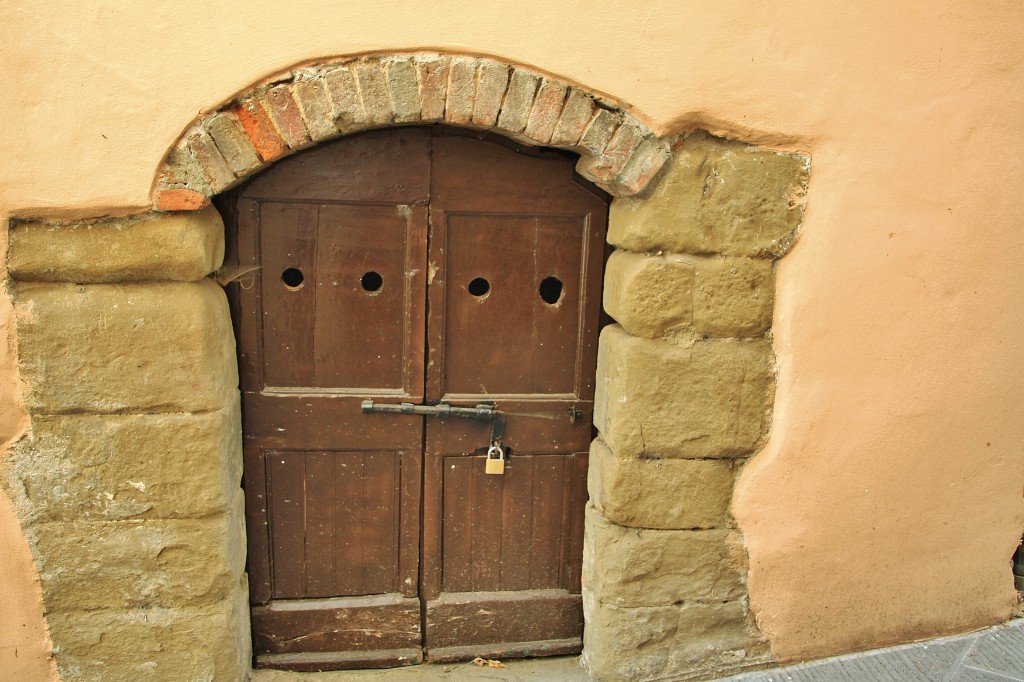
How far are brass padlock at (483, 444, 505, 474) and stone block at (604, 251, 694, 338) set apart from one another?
66 cm

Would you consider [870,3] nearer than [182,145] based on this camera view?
No

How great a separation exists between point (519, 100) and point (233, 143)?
2.80 ft

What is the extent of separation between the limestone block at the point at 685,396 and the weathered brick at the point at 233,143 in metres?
1.28

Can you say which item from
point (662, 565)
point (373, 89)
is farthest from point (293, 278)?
point (662, 565)

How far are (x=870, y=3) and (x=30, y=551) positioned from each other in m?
3.13

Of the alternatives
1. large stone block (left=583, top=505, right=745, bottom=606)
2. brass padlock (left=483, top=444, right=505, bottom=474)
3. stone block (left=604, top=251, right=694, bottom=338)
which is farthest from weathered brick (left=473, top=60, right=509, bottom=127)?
large stone block (left=583, top=505, right=745, bottom=606)

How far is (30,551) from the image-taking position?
2.23 m

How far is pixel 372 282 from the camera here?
2518mm

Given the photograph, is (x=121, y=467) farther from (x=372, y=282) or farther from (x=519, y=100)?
(x=519, y=100)

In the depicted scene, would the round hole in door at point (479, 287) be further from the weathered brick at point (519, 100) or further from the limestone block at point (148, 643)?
the limestone block at point (148, 643)

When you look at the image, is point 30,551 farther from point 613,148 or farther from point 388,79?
point 613,148

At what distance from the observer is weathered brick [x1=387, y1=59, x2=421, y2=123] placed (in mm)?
2074

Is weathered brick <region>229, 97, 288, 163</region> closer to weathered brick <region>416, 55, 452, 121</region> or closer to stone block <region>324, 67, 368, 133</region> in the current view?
stone block <region>324, 67, 368, 133</region>

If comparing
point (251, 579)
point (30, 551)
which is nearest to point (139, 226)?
point (30, 551)
